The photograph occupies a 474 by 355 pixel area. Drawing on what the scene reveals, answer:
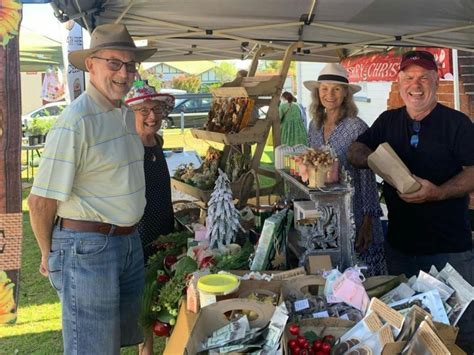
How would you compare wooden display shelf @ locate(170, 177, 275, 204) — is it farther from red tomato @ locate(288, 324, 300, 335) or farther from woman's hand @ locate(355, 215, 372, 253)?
red tomato @ locate(288, 324, 300, 335)

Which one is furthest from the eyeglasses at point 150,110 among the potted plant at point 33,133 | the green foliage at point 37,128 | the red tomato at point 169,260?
the green foliage at point 37,128

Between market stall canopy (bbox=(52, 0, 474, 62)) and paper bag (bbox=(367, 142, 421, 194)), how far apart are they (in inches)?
71.5

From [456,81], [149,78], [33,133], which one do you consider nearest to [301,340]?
[456,81]

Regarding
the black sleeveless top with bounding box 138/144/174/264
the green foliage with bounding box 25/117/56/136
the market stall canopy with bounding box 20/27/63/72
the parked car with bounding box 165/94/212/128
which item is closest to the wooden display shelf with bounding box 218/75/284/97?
the black sleeveless top with bounding box 138/144/174/264

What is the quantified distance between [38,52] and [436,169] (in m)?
11.4

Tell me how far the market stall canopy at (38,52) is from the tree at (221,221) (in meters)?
10.3

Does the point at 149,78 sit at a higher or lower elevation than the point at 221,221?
higher

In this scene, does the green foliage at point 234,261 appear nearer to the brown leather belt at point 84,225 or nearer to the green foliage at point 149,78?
the brown leather belt at point 84,225

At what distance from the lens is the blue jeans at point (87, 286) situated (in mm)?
2115

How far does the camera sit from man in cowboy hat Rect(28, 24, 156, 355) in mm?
2008

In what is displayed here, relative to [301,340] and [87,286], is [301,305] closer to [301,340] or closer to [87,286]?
[301,340]

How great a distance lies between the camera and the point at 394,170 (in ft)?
7.74

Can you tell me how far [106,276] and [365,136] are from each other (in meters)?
1.70

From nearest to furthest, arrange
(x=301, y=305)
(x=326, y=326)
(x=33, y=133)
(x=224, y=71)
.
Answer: (x=326, y=326) < (x=301, y=305) < (x=33, y=133) < (x=224, y=71)
